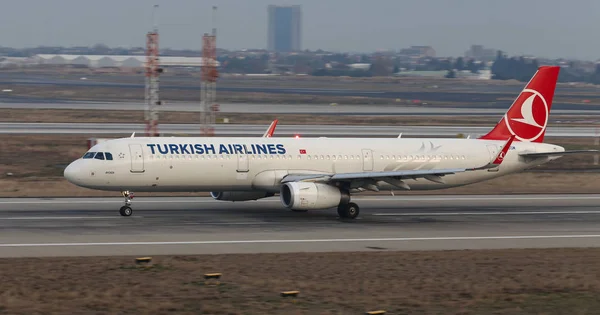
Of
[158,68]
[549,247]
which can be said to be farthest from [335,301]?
[158,68]

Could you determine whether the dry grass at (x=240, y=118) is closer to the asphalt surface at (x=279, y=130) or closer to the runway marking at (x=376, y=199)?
the asphalt surface at (x=279, y=130)

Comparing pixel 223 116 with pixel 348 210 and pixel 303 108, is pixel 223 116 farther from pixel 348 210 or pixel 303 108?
pixel 348 210

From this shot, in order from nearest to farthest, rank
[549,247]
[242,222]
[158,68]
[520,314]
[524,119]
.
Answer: [520,314] < [549,247] < [242,222] < [524,119] < [158,68]

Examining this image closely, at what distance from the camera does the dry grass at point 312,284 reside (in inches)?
828

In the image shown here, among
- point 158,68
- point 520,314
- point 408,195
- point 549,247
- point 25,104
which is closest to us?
point 520,314

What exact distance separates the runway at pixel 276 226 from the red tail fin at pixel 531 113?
3.51m

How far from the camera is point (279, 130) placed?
85.2 meters

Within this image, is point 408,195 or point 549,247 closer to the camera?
point 549,247

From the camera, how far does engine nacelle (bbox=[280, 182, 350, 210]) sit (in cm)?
3812

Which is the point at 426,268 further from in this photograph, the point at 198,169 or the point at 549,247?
the point at 198,169

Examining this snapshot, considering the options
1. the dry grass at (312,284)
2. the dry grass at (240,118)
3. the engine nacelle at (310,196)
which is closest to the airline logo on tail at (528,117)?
the engine nacelle at (310,196)

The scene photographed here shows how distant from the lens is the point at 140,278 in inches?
949

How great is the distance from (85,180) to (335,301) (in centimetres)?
1927

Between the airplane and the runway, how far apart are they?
1175 millimetres
